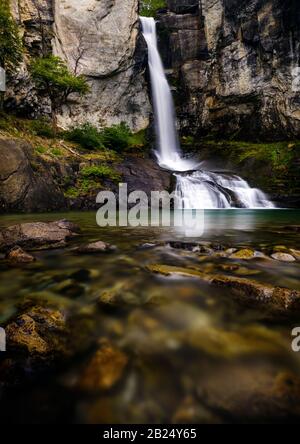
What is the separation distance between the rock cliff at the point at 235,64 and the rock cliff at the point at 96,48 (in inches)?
136

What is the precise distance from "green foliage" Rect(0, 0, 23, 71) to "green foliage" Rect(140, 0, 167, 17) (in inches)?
620

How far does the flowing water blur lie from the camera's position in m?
1.40

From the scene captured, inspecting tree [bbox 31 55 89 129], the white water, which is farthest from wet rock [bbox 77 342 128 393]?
tree [bbox 31 55 89 129]

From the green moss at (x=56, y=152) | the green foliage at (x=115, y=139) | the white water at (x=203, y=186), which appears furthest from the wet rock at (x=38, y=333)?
the green foliage at (x=115, y=139)

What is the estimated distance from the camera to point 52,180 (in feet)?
39.3

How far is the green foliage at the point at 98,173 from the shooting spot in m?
13.7

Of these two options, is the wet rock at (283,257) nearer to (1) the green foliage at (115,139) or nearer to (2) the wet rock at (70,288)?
(2) the wet rock at (70,288)

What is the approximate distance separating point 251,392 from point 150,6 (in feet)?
109

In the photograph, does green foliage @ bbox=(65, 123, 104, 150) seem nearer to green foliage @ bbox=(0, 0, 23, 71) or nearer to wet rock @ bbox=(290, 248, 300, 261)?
green foliage @ bbox=(0, 0, 23, 71)

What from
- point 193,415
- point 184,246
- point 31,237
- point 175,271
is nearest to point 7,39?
point 31,237

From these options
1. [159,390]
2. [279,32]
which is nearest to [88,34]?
[279,32]

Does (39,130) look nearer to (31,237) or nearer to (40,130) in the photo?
(40,130)

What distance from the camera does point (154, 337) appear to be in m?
1.94

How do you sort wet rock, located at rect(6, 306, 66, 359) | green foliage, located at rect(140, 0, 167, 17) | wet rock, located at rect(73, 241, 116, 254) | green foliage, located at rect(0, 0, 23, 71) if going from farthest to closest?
green foliage, located at rect(140, 0, 167, 17) < green foliage, located at rect(0, 0, 23, 71) < wet rock, located at rect(73, 241, 116, 254) < wet rock, located at rect(6, 306, 66, 359)
